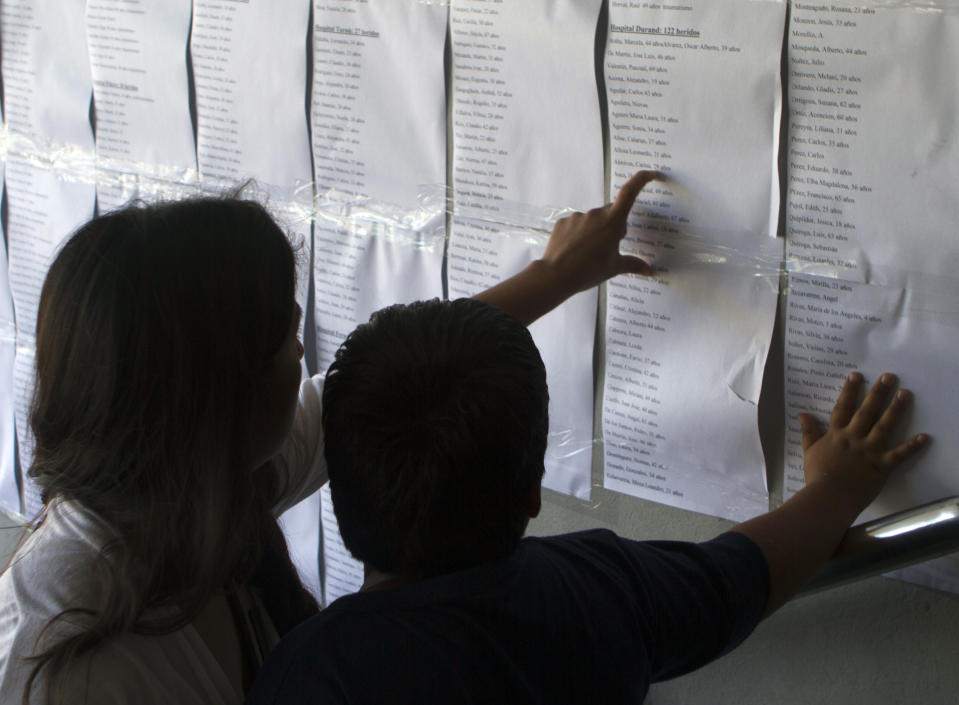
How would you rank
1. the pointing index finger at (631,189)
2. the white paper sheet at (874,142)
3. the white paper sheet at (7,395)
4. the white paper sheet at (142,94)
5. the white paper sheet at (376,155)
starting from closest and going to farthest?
the white paper sheet at (874,142) < the pointing index finger at (631,189) < the white paper sheet at (376,155) < the white paper sheet at (142,94) < the white paper sheet at (7,395)

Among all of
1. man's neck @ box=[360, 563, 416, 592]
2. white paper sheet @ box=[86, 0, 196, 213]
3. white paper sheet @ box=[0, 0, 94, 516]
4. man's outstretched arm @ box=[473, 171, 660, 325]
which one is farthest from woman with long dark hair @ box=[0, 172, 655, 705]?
white paper sheet @ box=[0, 0, 94, 516]

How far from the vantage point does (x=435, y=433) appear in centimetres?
45

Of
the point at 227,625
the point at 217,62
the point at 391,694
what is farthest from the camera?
the point at 217,62

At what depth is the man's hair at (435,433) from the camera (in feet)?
1.50

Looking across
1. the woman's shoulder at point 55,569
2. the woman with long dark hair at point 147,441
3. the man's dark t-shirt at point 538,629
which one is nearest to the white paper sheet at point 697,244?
the man's dark t-shirt at point 538,629

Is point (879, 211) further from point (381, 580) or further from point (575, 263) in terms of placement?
point (381, 580)

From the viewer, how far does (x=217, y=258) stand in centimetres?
49

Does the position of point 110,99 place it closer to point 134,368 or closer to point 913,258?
point 134,368

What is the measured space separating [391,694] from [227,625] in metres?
0.19

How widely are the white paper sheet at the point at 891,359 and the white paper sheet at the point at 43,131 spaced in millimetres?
885

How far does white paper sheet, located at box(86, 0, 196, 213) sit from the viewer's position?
0.94 meters

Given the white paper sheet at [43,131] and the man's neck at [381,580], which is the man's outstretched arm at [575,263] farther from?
the white paper sheet at [43,131]

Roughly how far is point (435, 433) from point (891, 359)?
14.5 inches

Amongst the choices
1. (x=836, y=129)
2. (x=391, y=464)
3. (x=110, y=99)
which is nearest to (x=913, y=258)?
(x=836, y=129)
